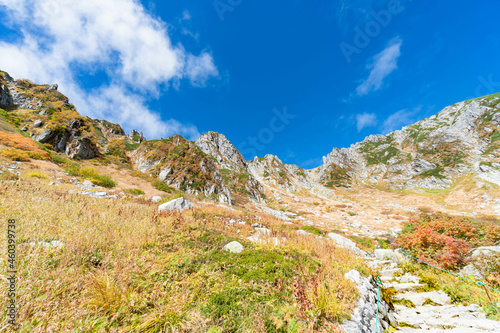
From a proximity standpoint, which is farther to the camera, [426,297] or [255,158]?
[255,158]

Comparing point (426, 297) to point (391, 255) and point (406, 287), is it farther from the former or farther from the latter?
point (391, 255)

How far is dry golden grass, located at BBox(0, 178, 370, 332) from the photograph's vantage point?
2.45m

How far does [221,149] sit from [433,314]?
3496 inches

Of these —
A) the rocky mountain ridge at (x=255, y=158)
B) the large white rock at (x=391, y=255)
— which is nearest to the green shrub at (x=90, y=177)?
the rocky mountain ridge at (x=255, y=158)

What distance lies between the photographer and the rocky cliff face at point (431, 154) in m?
63.2

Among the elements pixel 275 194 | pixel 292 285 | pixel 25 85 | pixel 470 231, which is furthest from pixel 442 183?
pixel 25 85

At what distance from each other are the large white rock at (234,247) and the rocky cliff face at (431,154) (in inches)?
3151

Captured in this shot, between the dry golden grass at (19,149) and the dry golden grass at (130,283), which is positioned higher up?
the dry golden grass at (19,149)

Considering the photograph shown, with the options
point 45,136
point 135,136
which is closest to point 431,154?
point 45,136

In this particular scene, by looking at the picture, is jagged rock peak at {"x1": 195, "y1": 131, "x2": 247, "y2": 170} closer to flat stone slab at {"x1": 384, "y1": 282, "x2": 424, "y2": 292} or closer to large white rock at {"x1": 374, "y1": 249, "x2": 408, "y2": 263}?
large white rock at {"x1": 374, "y1": 249, "x2": 408, "y2": 263}

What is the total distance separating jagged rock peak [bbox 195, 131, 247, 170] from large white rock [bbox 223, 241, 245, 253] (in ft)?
235

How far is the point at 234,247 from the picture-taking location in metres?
6.17

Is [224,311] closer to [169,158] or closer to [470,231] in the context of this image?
[470,231]

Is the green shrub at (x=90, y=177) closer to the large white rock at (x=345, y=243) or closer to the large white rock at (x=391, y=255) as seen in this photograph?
the large white rock at (x=345, y=243)
